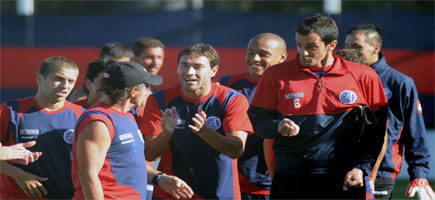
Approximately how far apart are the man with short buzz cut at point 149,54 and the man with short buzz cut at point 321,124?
2728mm

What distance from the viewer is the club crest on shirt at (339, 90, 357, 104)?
3758 mm

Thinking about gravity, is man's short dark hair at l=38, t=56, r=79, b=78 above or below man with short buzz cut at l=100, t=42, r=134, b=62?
above

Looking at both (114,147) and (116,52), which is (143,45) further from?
(114,147)

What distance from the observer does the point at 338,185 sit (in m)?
3.78

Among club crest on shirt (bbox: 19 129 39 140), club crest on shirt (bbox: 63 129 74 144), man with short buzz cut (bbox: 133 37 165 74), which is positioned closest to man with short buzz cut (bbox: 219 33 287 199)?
man with short buzz cut (bbox: 133 37 165 74)

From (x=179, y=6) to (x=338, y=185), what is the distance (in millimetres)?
7216

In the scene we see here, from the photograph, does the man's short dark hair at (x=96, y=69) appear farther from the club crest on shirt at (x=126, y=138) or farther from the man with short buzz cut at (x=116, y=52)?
the club crest on shirt at (x=126, y=138)

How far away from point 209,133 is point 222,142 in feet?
0.38

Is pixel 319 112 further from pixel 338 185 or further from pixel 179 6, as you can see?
pixel 179 6

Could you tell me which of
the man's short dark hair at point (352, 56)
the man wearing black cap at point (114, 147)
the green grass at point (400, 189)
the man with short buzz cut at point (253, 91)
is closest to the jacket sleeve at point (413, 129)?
the man's short dark hair at point (352, 56)

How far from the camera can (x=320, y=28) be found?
3.91m

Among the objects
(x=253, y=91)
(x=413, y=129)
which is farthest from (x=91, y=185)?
(x=413, y=129)

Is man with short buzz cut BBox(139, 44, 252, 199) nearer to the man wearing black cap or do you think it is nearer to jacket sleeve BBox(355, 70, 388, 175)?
the man wearing black cap

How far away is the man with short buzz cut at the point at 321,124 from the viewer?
12.3ft
